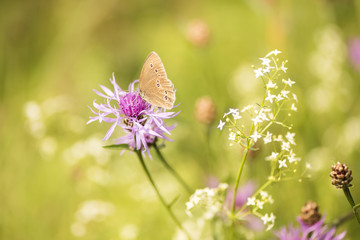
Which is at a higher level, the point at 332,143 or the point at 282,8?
the point at 282,8

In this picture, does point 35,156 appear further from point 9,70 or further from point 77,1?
point 77,1

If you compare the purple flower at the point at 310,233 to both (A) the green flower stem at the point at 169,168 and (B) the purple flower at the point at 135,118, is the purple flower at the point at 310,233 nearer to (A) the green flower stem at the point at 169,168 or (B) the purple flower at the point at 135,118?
(A) the green flower stem at the point at 169,168

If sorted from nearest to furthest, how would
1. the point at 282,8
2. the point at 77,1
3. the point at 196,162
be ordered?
the point at 282,8 < the point at 196,162 < the point at 77,1

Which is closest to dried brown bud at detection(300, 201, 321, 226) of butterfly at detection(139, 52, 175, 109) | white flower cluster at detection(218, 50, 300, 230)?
white flower cluster at detection(218, 50, 300, 230)

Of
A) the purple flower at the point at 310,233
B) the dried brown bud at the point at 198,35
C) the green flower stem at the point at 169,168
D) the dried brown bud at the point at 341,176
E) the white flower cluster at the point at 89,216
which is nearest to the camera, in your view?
the dried brown bud at the point at 341,176

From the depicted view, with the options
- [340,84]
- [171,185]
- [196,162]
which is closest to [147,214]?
[171,185]

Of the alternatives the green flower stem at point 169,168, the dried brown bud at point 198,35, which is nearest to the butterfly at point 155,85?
the green flower stem at point 169,168

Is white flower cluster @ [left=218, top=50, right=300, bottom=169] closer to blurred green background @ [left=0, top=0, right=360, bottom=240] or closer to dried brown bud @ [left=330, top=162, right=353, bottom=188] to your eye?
dried brown bud @ [left=330, top=162, right=353, bottom=188]
